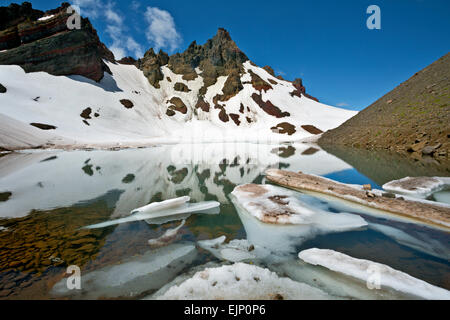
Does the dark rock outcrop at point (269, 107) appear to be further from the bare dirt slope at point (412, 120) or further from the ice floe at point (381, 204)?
the ice floe at point (381, 204)

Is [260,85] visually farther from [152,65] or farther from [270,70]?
[152,65]

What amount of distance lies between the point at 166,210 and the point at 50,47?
85933 millimetres

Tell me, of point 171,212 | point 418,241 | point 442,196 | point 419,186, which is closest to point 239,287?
point 171,212

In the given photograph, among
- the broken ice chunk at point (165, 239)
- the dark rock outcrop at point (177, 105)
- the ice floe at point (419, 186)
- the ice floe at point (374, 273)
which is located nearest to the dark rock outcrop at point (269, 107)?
the dark rock outcrop at point (177, 105)

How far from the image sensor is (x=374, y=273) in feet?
12.6

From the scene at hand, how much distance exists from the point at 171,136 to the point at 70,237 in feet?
207

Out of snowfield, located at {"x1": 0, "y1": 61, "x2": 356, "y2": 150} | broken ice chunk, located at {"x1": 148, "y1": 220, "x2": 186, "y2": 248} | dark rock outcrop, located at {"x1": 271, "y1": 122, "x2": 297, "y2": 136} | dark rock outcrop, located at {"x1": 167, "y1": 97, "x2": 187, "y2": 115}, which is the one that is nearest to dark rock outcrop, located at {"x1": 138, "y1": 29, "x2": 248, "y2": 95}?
snowfield, located at {"x1": 0, "y1": 61, "x2": 356, "y2": 150}

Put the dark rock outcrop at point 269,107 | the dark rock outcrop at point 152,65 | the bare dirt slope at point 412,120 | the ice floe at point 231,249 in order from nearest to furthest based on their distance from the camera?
the ice floe at point 231,249 → the bare dirt slope at point 412,120 → the dark rock outcrop at point 269,107 → the dark rock outcrop at point 152,65

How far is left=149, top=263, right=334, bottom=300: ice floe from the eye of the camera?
11.1 feet

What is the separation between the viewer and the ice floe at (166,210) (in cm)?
698

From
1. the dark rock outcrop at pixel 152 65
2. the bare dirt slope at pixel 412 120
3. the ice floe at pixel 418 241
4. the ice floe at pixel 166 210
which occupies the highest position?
the dark rock outcrop at pixel 152 65

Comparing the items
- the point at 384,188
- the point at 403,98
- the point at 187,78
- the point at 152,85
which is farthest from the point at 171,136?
the point at 384,188

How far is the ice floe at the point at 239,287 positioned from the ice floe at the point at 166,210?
3861 millimetres

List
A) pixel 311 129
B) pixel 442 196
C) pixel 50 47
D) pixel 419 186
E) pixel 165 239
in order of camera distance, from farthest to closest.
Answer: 1. pixel 311 129
2. pixel 50 47
3. pixel 419 186
4. pixel 442 196
5. pixel 165 239
